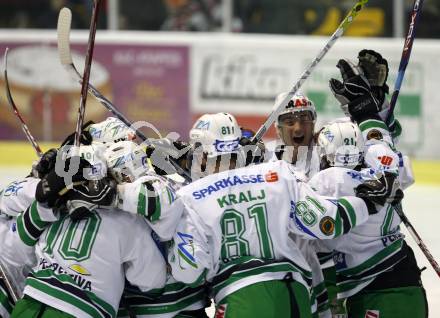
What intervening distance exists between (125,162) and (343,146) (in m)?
A: 0.83

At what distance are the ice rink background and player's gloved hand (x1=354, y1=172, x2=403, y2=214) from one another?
1.40 meters

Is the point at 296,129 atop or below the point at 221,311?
atop

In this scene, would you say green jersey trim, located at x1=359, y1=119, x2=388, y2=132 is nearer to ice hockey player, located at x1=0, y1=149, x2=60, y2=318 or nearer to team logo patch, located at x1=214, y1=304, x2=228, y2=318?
team logo patch, located at x1=214, y1=304, x2=228, y2=318

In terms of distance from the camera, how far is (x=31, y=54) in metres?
10.2

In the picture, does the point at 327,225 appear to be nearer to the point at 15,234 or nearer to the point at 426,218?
the point at 15,234

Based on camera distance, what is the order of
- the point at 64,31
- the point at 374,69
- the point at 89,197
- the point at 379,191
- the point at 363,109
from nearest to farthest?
the point at 89,197 < the point at 379,191 < the point at 363,109 < the point at 374,69 < the point at 64,31

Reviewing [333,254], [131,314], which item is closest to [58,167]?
[131,314]

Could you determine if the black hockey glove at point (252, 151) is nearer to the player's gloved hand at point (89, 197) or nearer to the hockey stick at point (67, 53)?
the hockey stick at point (67, 53)

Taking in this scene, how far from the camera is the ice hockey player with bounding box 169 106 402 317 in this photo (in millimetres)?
3844

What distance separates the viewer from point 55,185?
376 cm

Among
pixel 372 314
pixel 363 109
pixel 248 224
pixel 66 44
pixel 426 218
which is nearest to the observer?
pixel 248 224

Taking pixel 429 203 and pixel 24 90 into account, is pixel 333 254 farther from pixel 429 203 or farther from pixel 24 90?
pixel 24 90

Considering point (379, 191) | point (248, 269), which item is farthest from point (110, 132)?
point (379, 191)

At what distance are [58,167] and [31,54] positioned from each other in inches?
Result: 258
